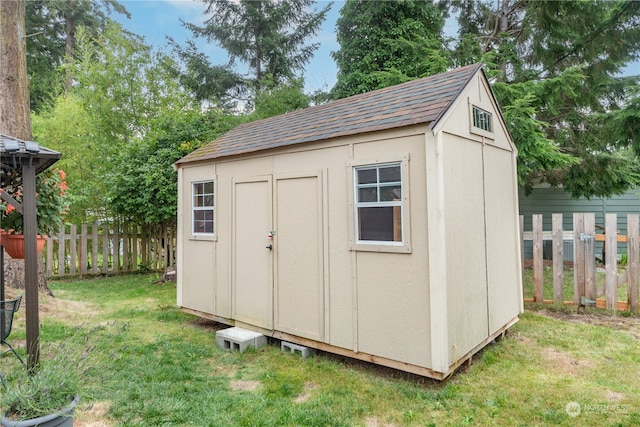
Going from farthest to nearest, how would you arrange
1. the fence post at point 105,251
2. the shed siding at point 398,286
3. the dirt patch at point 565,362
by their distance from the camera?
the fence post at point 105,251, the dirt patch at point 565,362, the shed siding at point 398,286

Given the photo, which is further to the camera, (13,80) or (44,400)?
(13,80)

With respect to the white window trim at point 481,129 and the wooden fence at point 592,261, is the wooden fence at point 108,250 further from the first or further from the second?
the wooden fence at point 592,261

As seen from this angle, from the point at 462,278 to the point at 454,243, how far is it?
39cm

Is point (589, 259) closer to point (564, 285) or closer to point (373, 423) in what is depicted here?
point (564, 285)

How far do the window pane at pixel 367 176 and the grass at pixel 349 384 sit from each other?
2025mm

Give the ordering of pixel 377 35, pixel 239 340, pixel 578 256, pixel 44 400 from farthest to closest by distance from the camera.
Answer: pixel 377 35 → pixel 578 256 → pixel 239 340 → pixel 44 400

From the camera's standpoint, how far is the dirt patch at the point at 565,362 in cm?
388

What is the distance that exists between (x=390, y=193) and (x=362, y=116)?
114 cm

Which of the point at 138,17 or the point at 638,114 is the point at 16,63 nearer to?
the point at 138,17

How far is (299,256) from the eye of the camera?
4559 millimetres

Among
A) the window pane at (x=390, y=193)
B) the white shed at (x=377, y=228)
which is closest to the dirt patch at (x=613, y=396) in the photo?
the white shed at (x=377, y=228)

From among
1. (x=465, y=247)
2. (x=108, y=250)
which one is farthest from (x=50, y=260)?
(x=465, y=247)

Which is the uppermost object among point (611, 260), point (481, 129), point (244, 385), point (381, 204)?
point (481, 129)

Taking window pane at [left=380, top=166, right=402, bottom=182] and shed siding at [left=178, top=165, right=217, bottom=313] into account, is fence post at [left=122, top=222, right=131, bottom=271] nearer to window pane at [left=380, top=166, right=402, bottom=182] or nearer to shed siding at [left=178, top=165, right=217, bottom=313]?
shed siding at [left=178, top=165, right=217, bottom=313]
